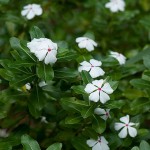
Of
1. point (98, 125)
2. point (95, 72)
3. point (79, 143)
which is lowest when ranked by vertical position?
point (79, 143)

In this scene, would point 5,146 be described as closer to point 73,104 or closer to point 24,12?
point 73,104

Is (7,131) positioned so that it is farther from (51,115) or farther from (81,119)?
(81,119)

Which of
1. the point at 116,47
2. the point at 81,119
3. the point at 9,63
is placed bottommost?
the point at 116,47

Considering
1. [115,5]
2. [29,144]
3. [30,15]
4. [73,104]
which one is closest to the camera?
[29,144]

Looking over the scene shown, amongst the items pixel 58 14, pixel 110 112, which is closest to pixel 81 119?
pixel 110 112

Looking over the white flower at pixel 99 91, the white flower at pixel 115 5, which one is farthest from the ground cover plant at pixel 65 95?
the white flower at pixel 115 5

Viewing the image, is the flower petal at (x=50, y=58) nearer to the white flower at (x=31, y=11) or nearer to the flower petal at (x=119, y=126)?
the flower petal at (x=119, y=126)

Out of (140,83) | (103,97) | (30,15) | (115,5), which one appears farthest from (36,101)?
(115,5)
